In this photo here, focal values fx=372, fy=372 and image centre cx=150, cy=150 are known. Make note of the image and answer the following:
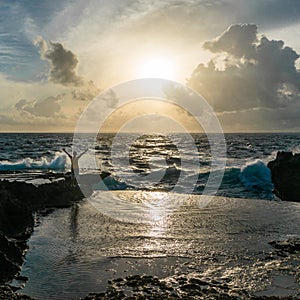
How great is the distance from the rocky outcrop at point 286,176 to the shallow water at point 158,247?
14.4ft

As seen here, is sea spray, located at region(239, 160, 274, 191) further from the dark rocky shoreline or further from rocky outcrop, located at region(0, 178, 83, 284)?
rocky outcrop, located at region(0, 178, 83, 284)

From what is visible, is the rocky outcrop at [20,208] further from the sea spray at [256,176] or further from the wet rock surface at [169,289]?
the sea spray at [256,176]

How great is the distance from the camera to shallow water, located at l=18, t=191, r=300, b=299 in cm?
896

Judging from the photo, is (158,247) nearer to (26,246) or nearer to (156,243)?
(156,243)

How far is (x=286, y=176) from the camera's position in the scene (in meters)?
26.8

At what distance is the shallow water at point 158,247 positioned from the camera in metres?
8.96

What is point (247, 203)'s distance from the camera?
19.5 metres

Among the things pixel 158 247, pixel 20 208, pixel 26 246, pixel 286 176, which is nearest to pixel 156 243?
pixel 158 247

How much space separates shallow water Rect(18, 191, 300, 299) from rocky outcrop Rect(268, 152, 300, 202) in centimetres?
438

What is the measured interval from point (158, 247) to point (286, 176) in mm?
18129

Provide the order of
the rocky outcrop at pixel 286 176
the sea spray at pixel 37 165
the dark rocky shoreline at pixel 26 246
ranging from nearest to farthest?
the dark rocky shoreline at pixel 26 246, the rocky outcrop at pixel 286 176, the sea spray at pixel 37 165

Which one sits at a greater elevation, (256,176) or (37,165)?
(256,176)

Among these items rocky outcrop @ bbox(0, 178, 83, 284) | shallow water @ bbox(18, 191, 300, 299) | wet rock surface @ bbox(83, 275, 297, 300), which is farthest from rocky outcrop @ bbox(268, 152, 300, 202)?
wet rock surface @ bbox(83, 275, 297, 300)

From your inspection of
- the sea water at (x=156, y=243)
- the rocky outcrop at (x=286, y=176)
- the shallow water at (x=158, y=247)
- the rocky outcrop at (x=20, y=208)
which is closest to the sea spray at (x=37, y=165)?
the rocky outcrop at (x=20, y=208)
